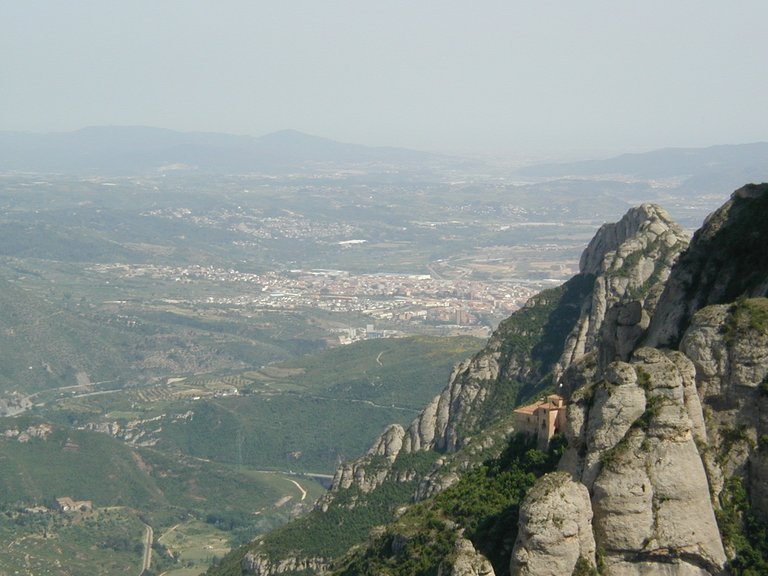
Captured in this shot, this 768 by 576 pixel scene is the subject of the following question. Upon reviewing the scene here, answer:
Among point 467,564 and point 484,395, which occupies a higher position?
point 467,564

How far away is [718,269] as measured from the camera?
1567 inches

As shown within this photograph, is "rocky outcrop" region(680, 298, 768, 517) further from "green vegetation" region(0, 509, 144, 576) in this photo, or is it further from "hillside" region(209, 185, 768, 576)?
"green vegetation" region(0, 509, 144, 576)

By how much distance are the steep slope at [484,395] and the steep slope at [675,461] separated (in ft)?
114

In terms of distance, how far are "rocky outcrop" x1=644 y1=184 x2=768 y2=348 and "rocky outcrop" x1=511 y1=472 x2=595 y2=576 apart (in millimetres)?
9637

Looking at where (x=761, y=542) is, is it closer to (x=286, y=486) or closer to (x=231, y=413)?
(x=286, y=486)

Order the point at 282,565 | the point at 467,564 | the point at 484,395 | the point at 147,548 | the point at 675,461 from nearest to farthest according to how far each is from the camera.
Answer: the point at 675,461 < the point at 467,564 < the point at 282,565 < the point at 484,395 < the point at 147,548

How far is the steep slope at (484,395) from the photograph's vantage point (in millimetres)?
72625

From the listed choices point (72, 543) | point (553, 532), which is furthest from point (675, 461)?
point (72, 543)

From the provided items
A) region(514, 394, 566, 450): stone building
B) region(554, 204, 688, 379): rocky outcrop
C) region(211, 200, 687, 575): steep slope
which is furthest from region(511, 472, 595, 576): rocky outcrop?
region(554, 204, 688, 379): rocky outcrop

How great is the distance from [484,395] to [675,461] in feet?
167

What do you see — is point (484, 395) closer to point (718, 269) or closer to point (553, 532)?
point (718, 269)

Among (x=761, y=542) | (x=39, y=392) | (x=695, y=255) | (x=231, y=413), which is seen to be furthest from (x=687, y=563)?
(x=39, y=392)

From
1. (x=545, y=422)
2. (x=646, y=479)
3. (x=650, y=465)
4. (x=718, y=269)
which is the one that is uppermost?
(x=718, y=269)

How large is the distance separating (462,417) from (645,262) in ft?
48.0
